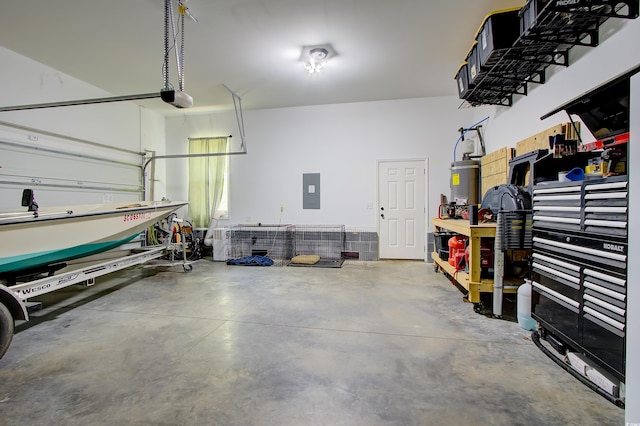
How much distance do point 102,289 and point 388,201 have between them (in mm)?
5155

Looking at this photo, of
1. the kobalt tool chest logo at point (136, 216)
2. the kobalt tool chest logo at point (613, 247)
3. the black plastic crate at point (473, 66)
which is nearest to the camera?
the kobalt tool chest logo at point (613, 247)

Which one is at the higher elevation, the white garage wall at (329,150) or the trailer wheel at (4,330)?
the white garage wall at (329,150)

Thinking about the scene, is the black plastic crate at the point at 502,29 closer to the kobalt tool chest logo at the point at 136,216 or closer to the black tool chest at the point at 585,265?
the black tool chest at the point at 585,265

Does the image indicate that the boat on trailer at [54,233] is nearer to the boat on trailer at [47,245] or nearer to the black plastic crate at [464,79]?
the boat on trailer at [47,245]

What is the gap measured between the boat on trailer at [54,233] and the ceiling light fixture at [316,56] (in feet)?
10.5

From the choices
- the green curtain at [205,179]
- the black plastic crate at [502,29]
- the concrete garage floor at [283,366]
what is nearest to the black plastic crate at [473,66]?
the black plastic crate at [502,29]

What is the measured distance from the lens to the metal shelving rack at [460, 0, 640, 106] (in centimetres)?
221

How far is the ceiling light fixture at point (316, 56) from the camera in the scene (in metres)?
4.00

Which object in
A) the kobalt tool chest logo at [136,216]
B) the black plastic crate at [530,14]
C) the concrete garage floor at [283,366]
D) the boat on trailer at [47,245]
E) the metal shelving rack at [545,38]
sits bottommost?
the concrete garage floor at [283,366]

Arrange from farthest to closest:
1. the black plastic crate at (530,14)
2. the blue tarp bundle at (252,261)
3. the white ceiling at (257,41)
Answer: the blue tarp bundle at (252,261), the white ceiling at (257,41), the black plastic crate at (530,14)

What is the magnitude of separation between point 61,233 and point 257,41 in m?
3.24

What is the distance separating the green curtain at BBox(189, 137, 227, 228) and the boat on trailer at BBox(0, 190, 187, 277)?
254 cm

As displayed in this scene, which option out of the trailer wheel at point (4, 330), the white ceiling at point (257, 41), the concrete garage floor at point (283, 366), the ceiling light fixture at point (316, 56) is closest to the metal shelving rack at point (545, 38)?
the white ceiling at point (257, 41)

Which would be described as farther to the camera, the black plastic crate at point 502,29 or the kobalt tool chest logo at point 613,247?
the black plastic crate at point 502,29
